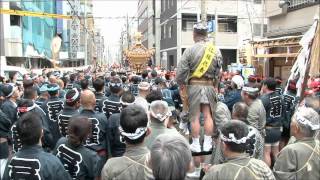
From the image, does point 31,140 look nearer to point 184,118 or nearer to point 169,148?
point 169,148

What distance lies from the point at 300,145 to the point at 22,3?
41.2m

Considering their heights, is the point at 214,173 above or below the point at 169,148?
below

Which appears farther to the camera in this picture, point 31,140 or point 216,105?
point 216,105

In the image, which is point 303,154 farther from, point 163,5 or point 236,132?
point 163,5

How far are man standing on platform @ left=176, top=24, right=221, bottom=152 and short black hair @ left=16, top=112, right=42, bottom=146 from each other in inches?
107

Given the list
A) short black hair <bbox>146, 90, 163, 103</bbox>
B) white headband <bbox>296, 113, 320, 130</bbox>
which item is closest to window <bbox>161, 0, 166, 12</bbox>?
short black hair <bbox>146, 90, 163, 103</bbox>

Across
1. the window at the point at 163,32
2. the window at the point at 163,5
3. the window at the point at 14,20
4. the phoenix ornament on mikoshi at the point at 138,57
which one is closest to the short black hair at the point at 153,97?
the phoenix ornament on mikoshi at the point at 138,57

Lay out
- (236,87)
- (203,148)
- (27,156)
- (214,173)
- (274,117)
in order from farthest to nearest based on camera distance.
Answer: (236,87) → (274,117) → (203,148) → (27,156) → (214,173)

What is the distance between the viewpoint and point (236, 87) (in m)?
8.97

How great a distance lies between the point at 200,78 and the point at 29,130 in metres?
3.06

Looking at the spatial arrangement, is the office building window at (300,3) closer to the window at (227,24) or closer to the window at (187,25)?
the window at (187,25)

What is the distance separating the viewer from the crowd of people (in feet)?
11.3

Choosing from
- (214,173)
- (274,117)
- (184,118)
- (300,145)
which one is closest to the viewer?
(214,173)

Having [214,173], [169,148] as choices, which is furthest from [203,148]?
[169,148]
